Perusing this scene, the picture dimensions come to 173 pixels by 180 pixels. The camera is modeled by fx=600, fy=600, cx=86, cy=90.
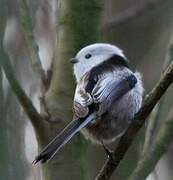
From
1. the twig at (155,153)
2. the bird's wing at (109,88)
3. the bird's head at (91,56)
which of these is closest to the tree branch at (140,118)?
the twig at (155,153)

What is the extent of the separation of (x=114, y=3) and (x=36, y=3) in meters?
0.87

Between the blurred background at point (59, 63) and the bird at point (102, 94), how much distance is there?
10cm

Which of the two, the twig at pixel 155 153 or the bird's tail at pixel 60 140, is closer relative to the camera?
the bird's tail at pixel 60 140

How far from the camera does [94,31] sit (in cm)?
250

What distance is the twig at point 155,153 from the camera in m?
2.02

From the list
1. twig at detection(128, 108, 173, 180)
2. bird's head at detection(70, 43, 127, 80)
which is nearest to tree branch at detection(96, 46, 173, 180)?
twig at detection(128, 108, 173, 180)

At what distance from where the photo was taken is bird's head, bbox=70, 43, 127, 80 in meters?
2.40

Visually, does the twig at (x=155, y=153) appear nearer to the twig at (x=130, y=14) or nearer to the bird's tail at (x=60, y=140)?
the bird's tail at (x=60, y=140)

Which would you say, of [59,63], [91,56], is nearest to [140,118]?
[91,56]

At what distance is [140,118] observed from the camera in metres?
1.82

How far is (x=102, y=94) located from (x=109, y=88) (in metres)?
0.04

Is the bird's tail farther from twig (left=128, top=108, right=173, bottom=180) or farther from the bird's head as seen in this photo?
the bird's head


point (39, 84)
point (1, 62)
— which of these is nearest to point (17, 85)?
point (1, 62)

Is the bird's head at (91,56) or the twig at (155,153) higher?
the bird's head at (91,56)
